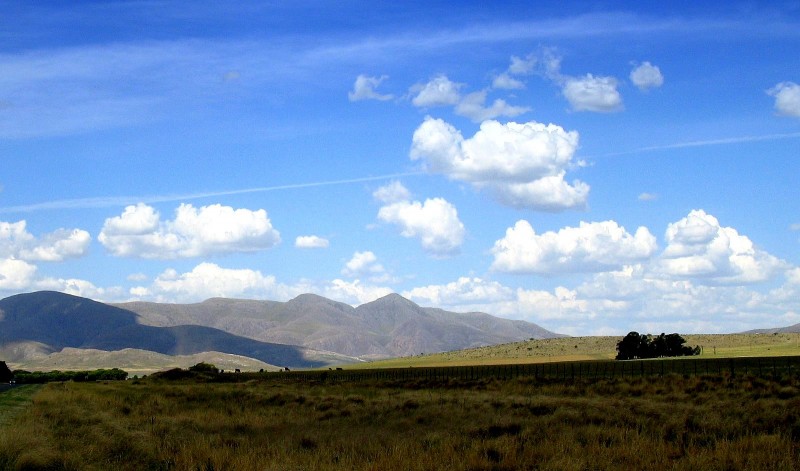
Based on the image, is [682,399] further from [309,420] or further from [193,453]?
[193,453]

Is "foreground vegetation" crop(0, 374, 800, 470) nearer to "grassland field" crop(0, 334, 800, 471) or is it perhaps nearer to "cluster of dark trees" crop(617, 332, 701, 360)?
"grassland field" crop(0, 334, 800, 471)

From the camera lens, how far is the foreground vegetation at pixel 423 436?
18.2 metres

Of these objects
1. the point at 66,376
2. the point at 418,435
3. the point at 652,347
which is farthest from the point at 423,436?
the point at 652,347

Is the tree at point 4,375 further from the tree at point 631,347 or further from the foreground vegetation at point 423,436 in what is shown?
the tree at point 631,347

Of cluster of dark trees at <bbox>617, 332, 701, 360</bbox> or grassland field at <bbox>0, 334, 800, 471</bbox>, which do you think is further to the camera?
cluster of dark trees at <bbox>617, 332, 701, 360</bbox>

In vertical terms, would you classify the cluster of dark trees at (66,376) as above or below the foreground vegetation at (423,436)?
below

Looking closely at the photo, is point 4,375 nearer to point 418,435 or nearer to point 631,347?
point 418,435

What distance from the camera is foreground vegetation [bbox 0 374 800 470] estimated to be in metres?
18.2

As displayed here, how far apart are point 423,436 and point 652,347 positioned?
121m

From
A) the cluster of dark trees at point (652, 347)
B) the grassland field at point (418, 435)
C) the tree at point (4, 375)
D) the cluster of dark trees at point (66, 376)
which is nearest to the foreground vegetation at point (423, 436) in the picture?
the grassland field at point (418, 435)

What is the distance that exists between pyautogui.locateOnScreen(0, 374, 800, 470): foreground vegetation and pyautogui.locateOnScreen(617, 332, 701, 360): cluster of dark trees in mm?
98427

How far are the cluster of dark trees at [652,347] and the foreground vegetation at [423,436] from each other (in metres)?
98.4

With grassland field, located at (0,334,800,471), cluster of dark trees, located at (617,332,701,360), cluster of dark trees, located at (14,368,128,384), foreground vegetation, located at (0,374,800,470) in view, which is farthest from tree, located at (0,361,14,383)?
cluster of dark trees, located at (617,332,701,360)

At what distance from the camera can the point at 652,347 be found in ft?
447
